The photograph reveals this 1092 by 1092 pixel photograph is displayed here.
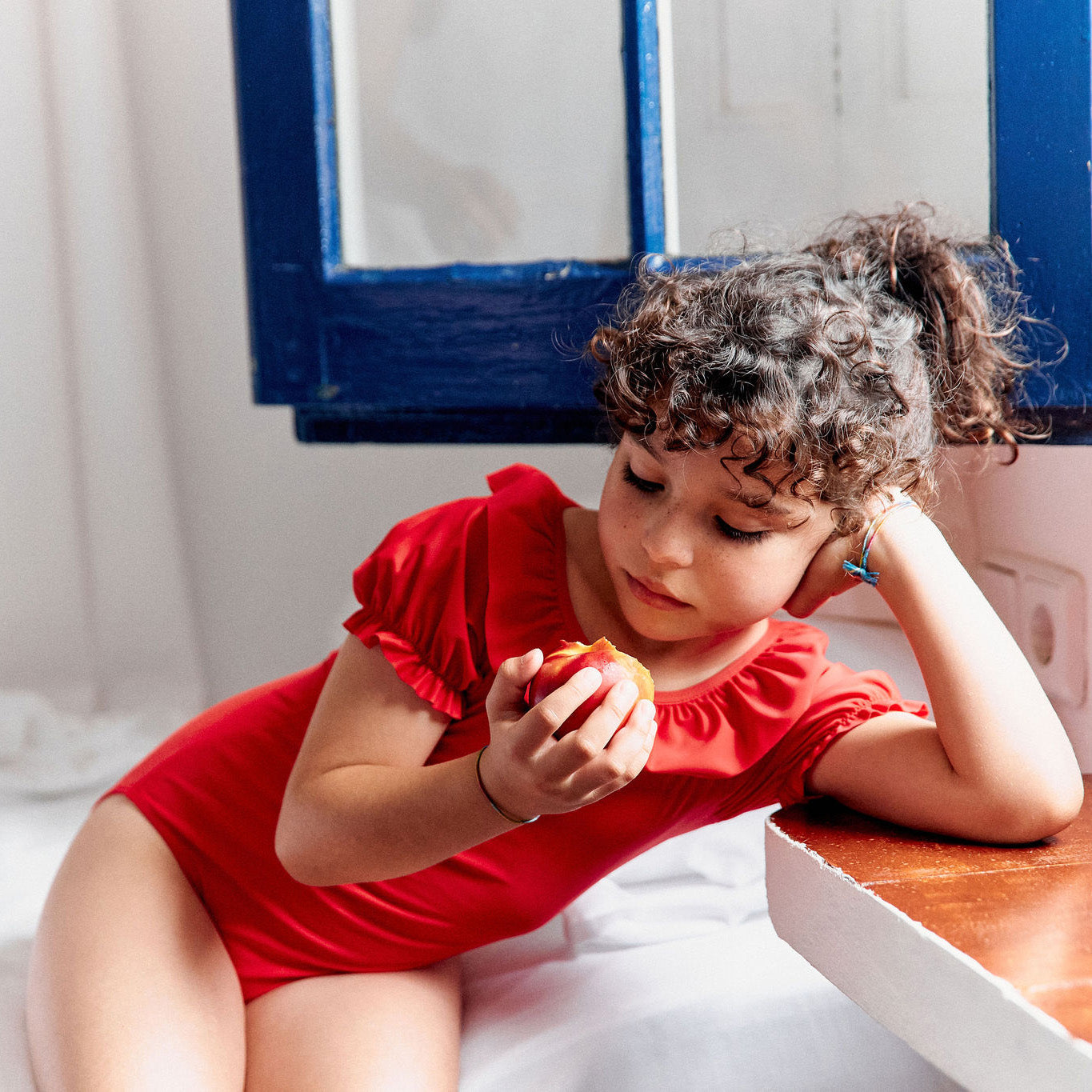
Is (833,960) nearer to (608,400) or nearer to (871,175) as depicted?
(608,400)

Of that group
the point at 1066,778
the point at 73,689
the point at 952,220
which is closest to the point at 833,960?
the point at 1066,778

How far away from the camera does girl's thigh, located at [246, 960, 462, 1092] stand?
774mm

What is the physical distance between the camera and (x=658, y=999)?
2.83 feet

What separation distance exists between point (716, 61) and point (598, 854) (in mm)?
706

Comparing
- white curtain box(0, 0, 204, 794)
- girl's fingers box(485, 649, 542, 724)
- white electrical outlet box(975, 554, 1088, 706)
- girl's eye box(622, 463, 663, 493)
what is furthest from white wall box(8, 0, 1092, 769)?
girl's fingers box(485, 649, 542, 724)

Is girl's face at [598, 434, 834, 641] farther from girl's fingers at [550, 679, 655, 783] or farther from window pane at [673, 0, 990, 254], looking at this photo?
window pane at [673, 0, 990, 254]

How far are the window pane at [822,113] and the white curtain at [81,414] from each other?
34.6 inches

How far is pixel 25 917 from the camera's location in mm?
1024

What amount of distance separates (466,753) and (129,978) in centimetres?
27

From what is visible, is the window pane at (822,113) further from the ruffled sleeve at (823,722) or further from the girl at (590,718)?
the ruffled sleeve at (823,722)

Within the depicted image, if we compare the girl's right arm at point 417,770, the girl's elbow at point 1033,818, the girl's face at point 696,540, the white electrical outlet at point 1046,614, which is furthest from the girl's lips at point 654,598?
the white electrical outlet at point 1046,614

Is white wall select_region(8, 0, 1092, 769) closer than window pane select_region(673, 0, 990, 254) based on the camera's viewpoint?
No

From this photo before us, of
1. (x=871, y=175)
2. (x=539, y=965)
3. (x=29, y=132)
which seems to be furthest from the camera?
(x=29, y=132)

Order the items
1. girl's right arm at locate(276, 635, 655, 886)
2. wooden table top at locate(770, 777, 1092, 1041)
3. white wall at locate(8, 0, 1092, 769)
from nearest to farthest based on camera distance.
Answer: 1. wooden table top at locate(770, 777, 1092, 1041)
2. girl's right arm at locate(276, 635, 655, 886)
3. white wall at locate(8, 0, 1092, 769)
